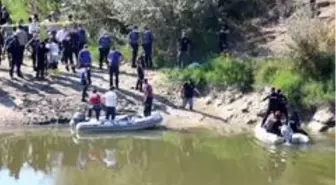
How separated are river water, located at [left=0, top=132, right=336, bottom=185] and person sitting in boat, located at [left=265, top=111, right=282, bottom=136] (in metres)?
0.65

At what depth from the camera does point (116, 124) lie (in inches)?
1095

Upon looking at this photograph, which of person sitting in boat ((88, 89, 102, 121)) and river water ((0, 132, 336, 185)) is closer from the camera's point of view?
river water ((0, 132, 336, 185))

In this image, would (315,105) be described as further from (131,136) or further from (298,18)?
(131,136)

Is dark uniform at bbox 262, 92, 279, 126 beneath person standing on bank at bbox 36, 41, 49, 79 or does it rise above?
beneath

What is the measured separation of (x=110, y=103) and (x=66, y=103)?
2.38 m

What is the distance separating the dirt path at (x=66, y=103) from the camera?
94.3ft

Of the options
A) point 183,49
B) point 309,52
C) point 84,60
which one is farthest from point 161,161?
point 183,49

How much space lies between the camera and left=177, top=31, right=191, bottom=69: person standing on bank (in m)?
32.5

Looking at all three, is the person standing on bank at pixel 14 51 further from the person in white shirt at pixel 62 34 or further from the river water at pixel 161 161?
the river water at pixel 161 161

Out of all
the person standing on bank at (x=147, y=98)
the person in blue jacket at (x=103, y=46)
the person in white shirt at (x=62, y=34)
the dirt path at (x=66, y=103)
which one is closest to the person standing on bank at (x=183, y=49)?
the dirt path at (x=66, y=103)

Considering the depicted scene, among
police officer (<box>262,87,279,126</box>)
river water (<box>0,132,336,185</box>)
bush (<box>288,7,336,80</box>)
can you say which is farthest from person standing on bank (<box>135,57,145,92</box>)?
bush (<box>288,7,336,80</box>)

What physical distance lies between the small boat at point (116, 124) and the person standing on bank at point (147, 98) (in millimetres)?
231

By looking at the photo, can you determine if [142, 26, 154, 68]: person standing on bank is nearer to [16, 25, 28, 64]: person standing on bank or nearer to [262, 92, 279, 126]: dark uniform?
[16, 25, 28, 64]: person standing on bank

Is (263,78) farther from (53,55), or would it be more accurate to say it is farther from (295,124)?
(53,55)
